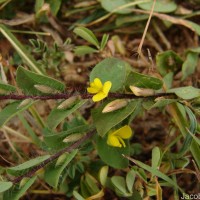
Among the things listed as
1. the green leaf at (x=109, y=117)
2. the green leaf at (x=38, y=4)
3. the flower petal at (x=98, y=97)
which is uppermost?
the green leaf at (x=38, y=4)

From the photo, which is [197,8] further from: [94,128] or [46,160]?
[46,160]

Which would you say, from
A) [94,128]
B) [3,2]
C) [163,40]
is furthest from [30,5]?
[94,128]

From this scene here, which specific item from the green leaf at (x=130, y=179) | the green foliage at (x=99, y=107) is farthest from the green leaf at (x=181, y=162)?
the green leaf at (x=130, y=179)

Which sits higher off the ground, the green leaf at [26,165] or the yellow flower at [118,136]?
the green leaf at [26,165]

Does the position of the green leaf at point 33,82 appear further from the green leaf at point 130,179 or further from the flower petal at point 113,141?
the green leaf at point 130,179

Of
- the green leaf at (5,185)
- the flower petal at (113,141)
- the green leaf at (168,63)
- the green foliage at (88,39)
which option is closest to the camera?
the green leaf at (5,185)

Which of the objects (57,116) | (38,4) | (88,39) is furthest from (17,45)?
(57,116)

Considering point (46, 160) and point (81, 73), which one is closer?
point (46, 160)
